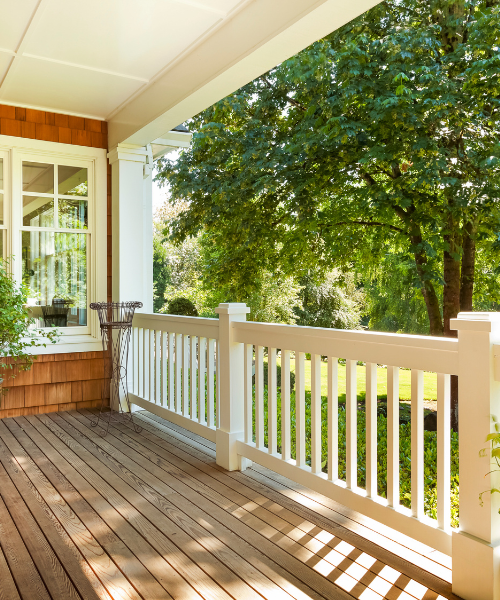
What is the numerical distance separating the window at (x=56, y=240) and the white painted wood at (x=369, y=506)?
2.80 meters

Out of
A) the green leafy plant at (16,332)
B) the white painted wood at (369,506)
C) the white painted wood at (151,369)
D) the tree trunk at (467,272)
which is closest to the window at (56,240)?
the green leafy plant at (16,332)

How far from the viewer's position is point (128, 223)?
16.1ft

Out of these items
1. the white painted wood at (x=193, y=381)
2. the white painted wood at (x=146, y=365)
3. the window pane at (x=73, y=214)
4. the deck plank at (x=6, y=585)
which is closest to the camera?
the deck plank at (x=6, y=585)

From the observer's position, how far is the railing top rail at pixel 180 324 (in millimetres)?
3441

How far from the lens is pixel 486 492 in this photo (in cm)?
169

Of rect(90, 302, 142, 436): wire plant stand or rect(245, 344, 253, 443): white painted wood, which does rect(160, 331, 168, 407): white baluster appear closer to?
rect(90, 302, 142, 436): wire plant stand

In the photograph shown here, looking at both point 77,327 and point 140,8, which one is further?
point 77,327

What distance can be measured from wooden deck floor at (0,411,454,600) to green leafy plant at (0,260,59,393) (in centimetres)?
116

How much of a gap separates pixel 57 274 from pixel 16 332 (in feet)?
2.66

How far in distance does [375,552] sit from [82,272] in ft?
12.5

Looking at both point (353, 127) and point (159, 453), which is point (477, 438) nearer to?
point (159, 453)

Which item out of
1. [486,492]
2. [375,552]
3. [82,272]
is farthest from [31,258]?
[486,492]

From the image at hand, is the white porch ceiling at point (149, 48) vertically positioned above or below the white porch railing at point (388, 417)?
above

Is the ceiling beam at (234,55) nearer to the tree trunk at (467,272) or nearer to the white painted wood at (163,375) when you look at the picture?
the white painted wood at (163,375)
